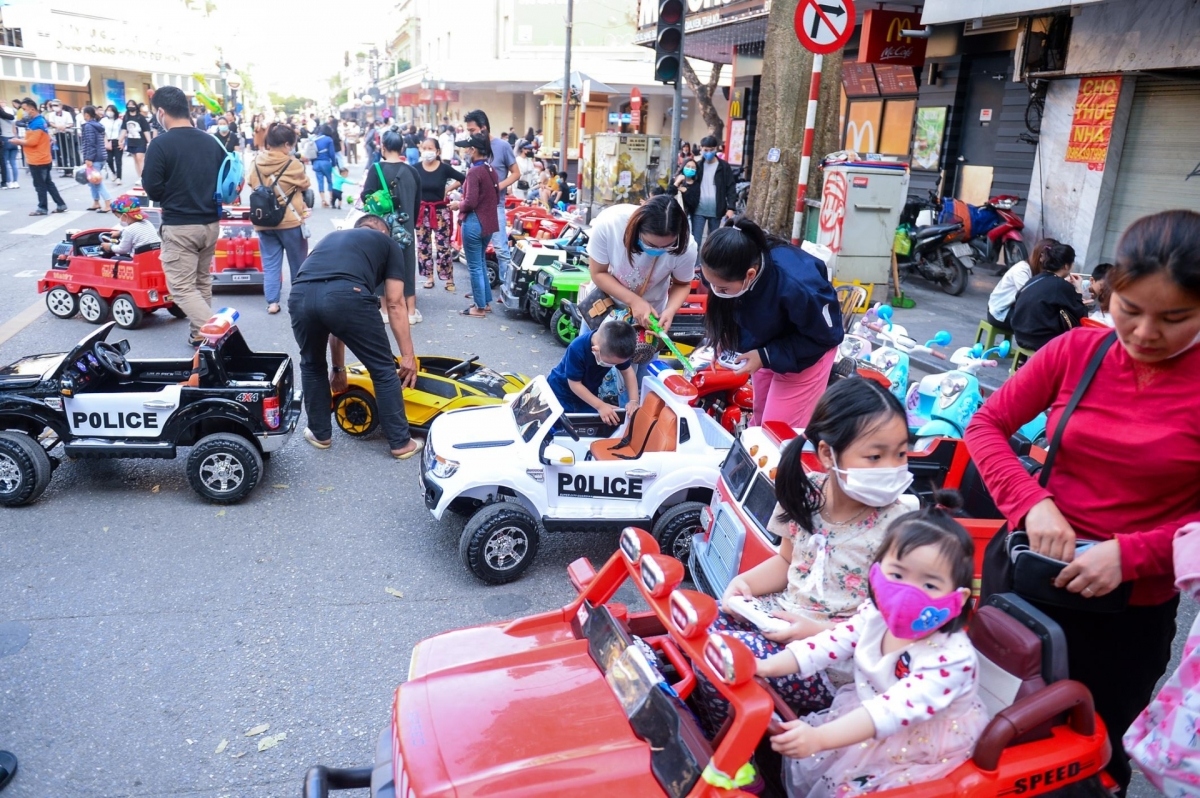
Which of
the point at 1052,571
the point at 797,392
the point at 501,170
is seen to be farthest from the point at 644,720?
the point at 501,170

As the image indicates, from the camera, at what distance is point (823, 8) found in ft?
22.4

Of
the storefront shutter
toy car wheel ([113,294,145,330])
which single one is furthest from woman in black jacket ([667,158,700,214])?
toy car wheel ([113,294,145,330])

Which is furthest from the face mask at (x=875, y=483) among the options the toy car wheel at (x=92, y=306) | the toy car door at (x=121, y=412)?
the toy car wheel at (x=92, y=306)

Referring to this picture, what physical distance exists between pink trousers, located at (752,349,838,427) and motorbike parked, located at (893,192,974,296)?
7.93 metres

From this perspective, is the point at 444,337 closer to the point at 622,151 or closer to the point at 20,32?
the point at 622,151

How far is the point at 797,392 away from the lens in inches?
162

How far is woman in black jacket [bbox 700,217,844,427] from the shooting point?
12.1 feet

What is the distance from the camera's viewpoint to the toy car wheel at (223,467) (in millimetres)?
4836

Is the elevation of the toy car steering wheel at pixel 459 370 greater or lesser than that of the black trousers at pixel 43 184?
lesser

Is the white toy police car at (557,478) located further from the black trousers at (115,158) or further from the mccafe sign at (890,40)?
the black trousers at (115,158)

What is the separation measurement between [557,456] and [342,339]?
200cm

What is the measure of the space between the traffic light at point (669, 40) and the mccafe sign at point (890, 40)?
20.7 feet

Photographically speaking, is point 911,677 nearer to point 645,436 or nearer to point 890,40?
point 645,436

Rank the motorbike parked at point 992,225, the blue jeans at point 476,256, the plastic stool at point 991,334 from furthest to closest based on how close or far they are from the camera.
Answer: the motorbike parked at point 992,225 < the blue jeans at point 476,256 < the plastic stool at point 991,334
